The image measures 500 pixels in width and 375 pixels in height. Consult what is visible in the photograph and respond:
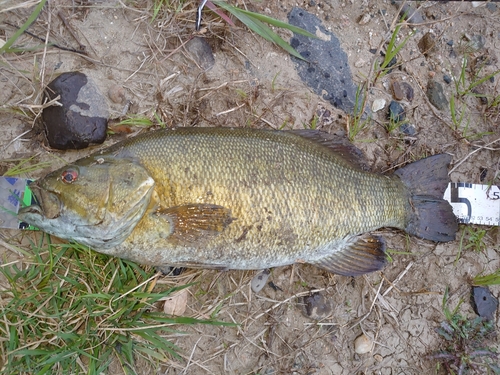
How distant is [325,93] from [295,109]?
0.35m

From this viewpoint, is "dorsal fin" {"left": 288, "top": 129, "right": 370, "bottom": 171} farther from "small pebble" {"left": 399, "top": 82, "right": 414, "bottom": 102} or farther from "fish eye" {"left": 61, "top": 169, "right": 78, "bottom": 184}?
"fish eye" {"left": 61, "top": 169, "right": 78, "bottom": 184}

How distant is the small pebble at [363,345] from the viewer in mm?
3240

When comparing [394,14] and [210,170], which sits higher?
[394,14]

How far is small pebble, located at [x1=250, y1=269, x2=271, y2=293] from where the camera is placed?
10.5 feet

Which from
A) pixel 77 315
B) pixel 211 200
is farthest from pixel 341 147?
pixel 77 315

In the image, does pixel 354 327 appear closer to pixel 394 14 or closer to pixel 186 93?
pixel 186 93

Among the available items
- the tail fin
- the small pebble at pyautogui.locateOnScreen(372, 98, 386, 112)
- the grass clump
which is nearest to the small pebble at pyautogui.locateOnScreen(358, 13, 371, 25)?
the small pebble at pyautogui.locateOnScreen(372, 98, 386, 112)

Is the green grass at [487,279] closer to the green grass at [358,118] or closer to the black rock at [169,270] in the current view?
the green grass at [358,118]

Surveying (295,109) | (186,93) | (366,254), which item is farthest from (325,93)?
(366,254)

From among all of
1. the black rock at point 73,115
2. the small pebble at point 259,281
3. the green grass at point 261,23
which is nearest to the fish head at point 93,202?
the black rock at point 73,115

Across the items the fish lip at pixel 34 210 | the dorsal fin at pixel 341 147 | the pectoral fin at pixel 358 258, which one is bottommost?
the pectoral fin at pixel 358 258

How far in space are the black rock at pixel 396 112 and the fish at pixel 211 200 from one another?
94 cm

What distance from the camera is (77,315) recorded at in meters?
2.82

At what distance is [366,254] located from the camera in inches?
122
